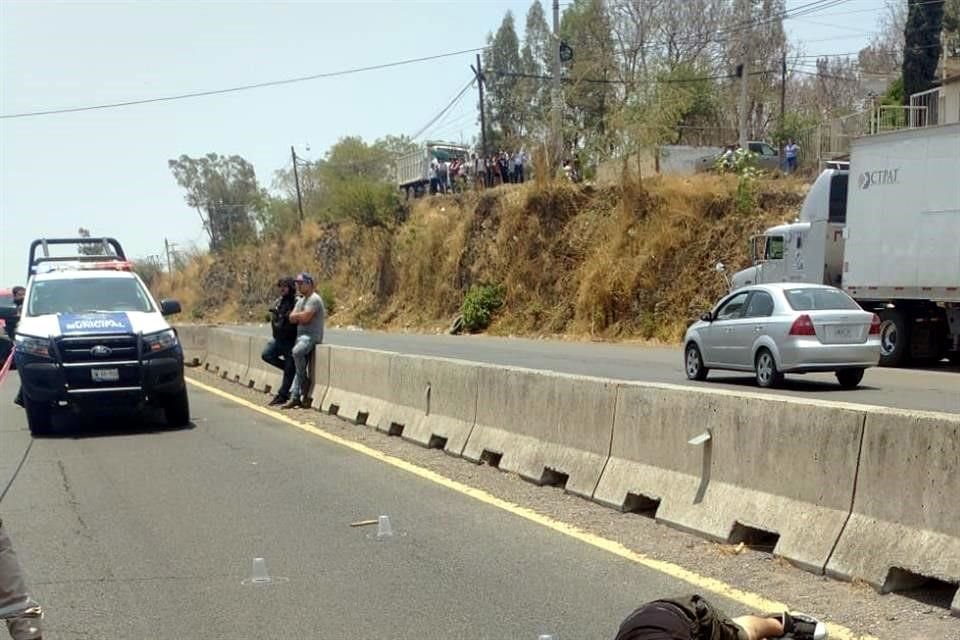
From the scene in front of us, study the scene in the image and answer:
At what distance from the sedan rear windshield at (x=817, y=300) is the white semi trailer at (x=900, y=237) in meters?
4.18

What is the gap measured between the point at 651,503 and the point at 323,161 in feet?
237

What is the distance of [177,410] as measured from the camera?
1309 centimetres

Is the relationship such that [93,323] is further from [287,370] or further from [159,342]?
[287,370]

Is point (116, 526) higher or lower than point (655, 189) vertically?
lower

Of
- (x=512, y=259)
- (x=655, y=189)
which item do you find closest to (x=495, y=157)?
(x=512, y=259)

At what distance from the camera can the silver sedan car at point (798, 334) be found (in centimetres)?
1522

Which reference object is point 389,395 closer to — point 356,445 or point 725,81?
point 356,445

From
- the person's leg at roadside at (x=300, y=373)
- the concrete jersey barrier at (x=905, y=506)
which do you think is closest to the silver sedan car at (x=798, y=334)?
the person's leg at roadside at (x=300, y=373)

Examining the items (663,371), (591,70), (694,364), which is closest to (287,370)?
(694,364)

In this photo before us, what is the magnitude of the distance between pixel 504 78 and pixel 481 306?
130ft

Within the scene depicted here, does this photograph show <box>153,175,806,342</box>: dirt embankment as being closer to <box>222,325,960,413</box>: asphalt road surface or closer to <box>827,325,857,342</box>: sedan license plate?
<box>222,325,960,413</box>: asphalt road surface

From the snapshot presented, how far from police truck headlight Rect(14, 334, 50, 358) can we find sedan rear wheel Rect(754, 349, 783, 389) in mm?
10396

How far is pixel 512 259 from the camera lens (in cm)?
4000

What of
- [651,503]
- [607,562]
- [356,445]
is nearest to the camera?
[607,562]
